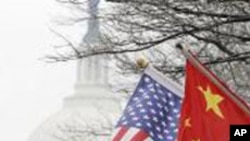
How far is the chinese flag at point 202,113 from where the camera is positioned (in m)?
6.77

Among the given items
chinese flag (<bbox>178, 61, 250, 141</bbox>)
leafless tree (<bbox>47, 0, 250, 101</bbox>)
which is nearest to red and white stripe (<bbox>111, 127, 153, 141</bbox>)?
chinese flag (<bbox>178, 61, 250, 141</bbox>)

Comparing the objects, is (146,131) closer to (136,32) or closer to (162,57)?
(136,32)

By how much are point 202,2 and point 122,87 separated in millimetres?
3406

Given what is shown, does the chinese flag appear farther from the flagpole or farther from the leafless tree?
the leafless tree

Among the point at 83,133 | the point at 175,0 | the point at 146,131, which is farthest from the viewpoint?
the point at 83,133

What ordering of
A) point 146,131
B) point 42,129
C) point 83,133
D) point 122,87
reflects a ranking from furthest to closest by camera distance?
1. point 42,129
2. point 83,133
3. point 122,87
4. point 146,131

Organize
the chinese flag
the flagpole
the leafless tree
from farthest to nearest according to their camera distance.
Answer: the leafless tree < the chinese flag < the flagpole

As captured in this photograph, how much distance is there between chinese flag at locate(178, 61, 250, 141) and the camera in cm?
677

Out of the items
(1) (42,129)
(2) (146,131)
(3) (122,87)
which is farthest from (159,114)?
(1) (42,129)

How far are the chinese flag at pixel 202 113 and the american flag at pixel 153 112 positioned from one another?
4.34ft

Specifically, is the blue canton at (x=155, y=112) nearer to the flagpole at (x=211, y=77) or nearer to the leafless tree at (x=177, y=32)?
the flagpole at (x=211, y=77)

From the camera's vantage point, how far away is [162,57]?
13.3 m

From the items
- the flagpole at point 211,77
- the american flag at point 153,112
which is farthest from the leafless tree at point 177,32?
the flagpole at point 211,77

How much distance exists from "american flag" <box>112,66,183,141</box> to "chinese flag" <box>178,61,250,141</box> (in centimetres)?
132
